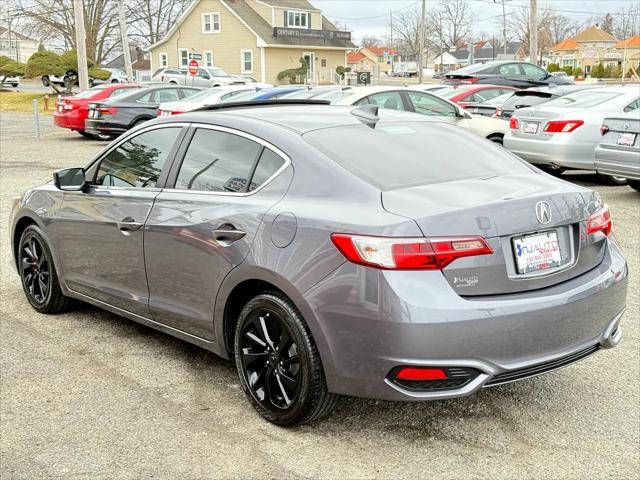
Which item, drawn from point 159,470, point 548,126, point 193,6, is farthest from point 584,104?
point 193,6

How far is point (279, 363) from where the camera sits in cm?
383

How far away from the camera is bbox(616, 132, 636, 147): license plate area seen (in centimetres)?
986

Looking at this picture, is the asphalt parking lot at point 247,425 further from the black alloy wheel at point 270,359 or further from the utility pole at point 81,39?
the utility pole at point 81,39

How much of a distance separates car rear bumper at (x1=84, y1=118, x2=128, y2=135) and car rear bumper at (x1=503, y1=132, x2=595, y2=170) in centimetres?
1090

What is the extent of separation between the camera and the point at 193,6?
60344mm

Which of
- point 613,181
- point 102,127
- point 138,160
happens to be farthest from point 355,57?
point 138,160

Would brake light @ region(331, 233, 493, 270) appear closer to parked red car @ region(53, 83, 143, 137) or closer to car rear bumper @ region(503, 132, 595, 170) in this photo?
car rear bumper @ region(503, 132, 595, 170)

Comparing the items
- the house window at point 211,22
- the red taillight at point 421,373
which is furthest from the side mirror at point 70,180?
the house window at point 211,22

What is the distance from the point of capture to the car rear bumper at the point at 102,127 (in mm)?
18812

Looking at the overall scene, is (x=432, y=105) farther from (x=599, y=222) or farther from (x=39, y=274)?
(x=599, y=222)

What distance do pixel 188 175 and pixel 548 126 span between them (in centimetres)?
788


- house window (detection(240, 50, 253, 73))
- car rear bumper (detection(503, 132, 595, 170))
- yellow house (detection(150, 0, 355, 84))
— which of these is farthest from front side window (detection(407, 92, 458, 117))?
house window (detection(240, 50, 253, 73))

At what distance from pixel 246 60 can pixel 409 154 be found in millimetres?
56189

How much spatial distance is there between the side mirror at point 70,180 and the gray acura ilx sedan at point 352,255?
41cm
